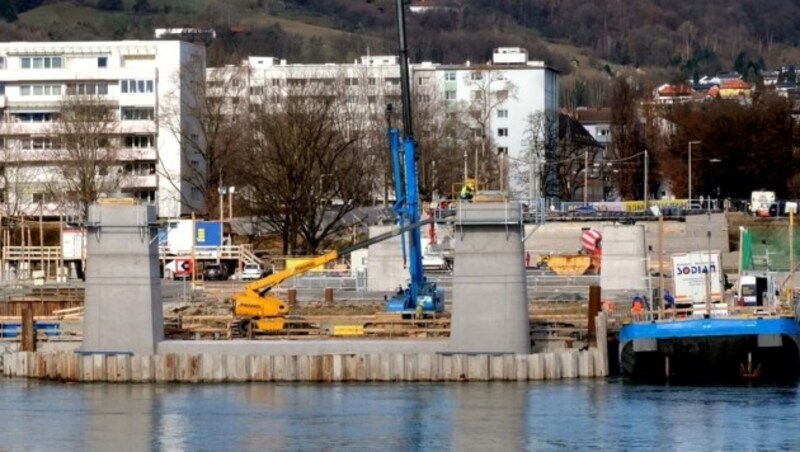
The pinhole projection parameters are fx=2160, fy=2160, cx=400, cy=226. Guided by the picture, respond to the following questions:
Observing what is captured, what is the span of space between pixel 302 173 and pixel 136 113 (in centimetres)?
3554

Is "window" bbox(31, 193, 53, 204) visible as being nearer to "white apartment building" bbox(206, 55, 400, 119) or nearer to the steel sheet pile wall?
"white apartment building" bbox(206, 55, 400, 119)

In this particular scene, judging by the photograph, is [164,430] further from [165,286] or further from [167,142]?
[167,142]

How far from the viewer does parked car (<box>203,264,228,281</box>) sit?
96.7 meters

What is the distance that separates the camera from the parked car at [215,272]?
317 ft

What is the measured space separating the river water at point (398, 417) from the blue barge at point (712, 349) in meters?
1.32

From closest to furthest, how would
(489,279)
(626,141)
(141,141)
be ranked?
(489,279) < (141,141) < (626,141)

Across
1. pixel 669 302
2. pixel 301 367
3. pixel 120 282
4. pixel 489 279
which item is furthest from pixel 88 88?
pixel 489 279

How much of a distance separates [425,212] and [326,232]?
19.3 ft

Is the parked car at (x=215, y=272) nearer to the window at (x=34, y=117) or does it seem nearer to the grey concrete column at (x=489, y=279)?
the grey concrete column at (x=489, y=279)

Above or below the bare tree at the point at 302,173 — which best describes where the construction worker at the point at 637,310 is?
below

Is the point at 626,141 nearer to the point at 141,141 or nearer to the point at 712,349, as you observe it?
the point at 141,141

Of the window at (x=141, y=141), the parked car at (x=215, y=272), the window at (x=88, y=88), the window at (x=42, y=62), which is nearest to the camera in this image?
the parked car at (x=215, y=272)

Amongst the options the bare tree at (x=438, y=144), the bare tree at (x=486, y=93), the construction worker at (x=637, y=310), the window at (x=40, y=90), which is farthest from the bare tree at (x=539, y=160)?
the construction worker at (x=637, y=310)

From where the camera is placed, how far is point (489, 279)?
60188 millimetres
